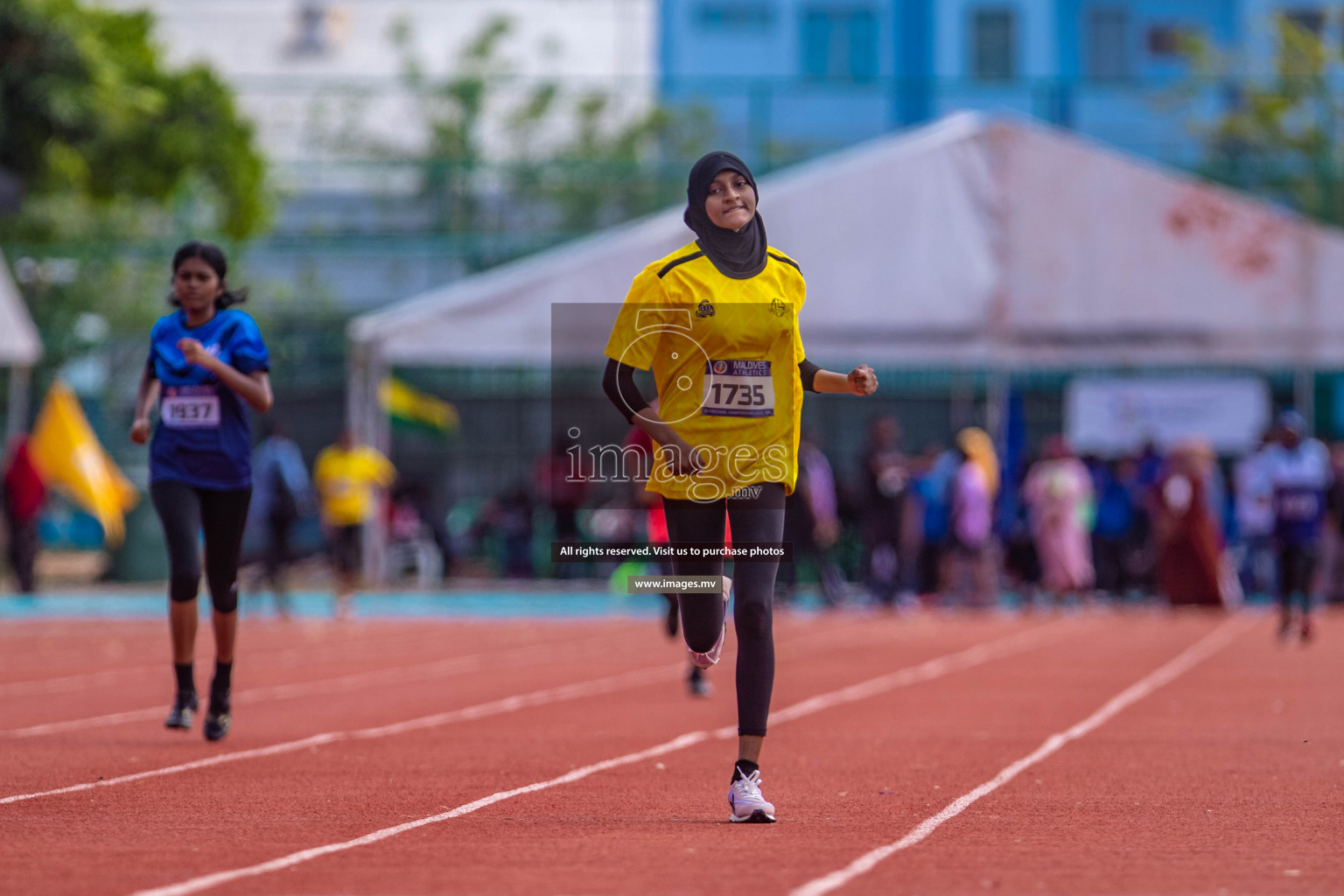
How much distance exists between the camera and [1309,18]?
4909 cm

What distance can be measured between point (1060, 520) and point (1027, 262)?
9.01 ft

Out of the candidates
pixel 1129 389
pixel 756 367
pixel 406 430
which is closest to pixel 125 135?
pixel 406 430

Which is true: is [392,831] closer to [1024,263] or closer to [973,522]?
[973,522]

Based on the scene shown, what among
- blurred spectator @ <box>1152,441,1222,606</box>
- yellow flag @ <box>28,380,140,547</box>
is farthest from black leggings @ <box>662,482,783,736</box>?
yellow flag @ <box>28,380,140,547</box>

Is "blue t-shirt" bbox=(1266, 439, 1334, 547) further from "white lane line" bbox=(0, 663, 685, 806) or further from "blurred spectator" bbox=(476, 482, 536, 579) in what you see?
"blurred spectator" bbox=(476, 482, 536, 579)

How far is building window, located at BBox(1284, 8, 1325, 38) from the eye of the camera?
48.5 meters

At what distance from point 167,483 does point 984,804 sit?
3791 mm

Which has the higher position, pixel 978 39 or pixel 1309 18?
pixel 1309 18

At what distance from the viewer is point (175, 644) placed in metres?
9.32

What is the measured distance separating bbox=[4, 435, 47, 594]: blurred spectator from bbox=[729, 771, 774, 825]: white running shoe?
64.8 ft

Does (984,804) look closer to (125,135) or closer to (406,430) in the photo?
(125,135)

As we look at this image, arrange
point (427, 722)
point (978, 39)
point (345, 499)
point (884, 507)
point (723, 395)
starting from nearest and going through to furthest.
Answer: point (723, 395), point (427, 722), point (345, 499), point (884, 507), point (978, 39)

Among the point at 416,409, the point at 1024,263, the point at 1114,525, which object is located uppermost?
the point at 1024,263

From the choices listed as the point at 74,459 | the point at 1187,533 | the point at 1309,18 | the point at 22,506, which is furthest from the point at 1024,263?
the point at 1309,18
